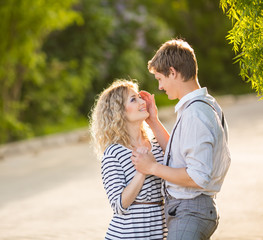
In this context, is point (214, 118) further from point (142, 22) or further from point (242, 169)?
point (142, 22)

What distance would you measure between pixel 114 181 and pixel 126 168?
0.11 metres

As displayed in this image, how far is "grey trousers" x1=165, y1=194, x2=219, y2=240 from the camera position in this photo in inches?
135

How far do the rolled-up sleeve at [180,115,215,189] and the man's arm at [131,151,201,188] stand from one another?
4cm

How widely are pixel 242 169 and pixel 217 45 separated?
14.7 m

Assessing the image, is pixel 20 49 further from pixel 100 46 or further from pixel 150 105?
pixel 150 105

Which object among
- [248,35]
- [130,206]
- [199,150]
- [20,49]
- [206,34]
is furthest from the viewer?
[206,34]

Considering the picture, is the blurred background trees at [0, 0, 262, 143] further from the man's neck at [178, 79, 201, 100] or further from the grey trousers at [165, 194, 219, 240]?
the grey trousers at [165, 194, 219, 240]

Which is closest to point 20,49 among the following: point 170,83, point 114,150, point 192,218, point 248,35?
point 248,35

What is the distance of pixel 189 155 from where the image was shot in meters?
3.36

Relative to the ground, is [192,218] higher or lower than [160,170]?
lower

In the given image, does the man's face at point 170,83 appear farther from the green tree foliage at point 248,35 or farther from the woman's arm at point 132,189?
the green tree foliage at point 248,35

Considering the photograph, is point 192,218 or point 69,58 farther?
point 69,58

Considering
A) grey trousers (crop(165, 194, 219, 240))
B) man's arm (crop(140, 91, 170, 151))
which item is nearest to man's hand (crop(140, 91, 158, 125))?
man's arm (crop(140, 91, 170, 151))

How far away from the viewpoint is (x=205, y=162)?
3338mm
